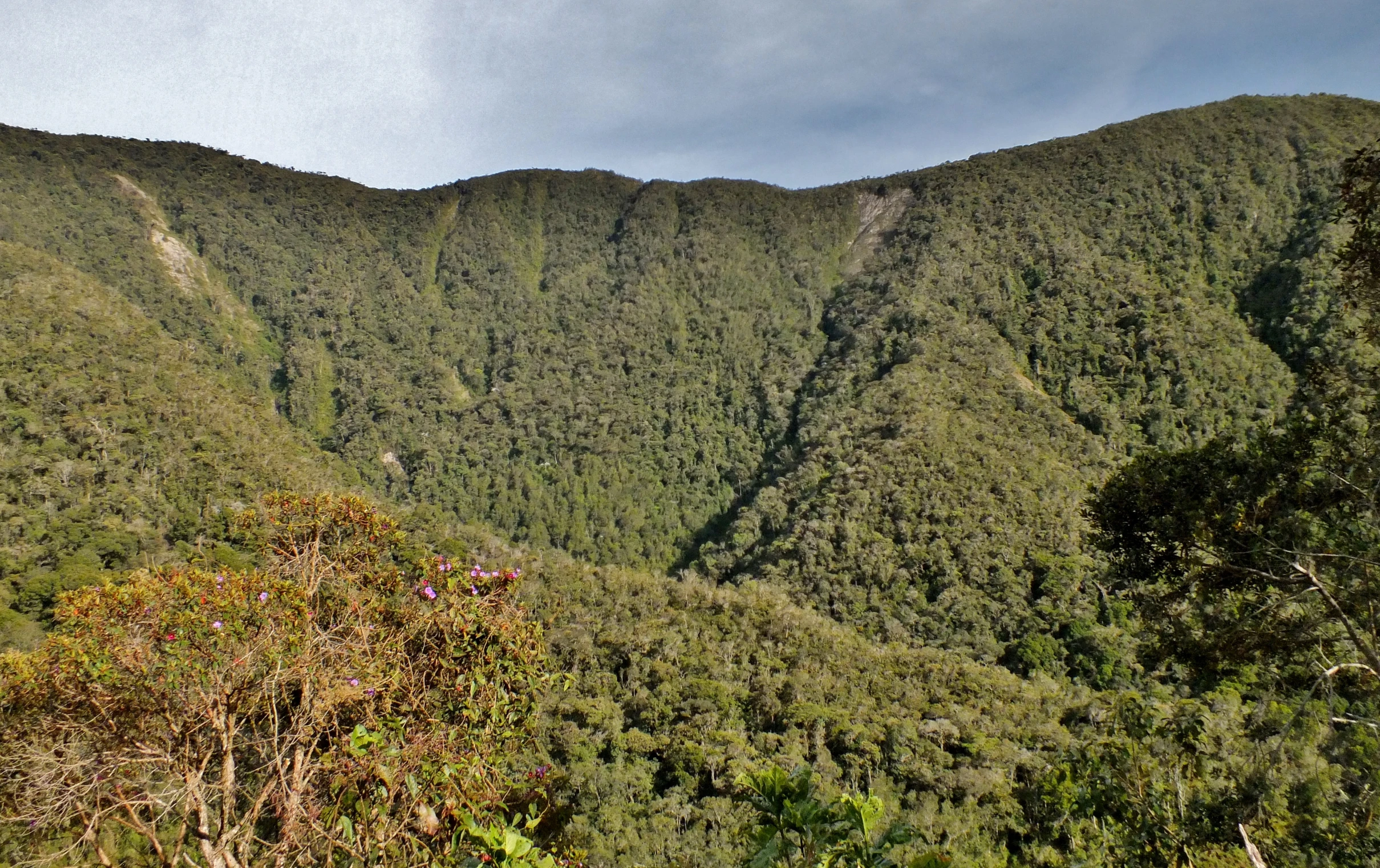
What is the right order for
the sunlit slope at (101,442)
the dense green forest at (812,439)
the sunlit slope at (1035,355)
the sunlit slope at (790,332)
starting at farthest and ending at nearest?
the sunlit slope at (790,332), the sunlit slope at (1035,355), the sunlit slope at (101,442), the dense green forest at (812,439)

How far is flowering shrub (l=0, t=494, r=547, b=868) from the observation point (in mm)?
4012

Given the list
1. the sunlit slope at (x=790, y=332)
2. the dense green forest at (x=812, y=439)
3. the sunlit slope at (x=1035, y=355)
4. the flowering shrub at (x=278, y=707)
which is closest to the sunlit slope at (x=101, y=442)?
the dense green forest at (x=812, y=439)

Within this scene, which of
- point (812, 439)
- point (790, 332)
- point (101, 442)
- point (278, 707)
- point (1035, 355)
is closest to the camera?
point (278, 707)

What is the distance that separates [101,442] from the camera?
5297 cm

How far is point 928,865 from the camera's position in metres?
2.49

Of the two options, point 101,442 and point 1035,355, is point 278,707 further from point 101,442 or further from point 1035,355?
point 1035,355

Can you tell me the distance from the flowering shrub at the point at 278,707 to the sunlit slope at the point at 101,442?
3991 cm

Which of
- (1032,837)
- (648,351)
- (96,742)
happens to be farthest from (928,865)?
(648,351)

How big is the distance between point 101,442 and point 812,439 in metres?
65.6

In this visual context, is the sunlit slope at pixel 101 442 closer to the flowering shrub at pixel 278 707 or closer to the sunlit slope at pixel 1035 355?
the flowering shrub at pixel 278 707

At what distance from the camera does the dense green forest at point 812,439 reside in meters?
8.18

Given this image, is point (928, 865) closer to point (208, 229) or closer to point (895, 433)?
point (895, 433)

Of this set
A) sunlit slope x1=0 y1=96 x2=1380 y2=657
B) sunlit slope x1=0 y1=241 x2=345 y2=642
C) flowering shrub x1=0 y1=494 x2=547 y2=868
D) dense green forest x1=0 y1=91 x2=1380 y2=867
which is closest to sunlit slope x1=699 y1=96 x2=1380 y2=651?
sunlit slope x1=0 y1=96 x2=1380 y2=657

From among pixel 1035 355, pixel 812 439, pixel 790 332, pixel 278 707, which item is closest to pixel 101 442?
pixel 278 707
